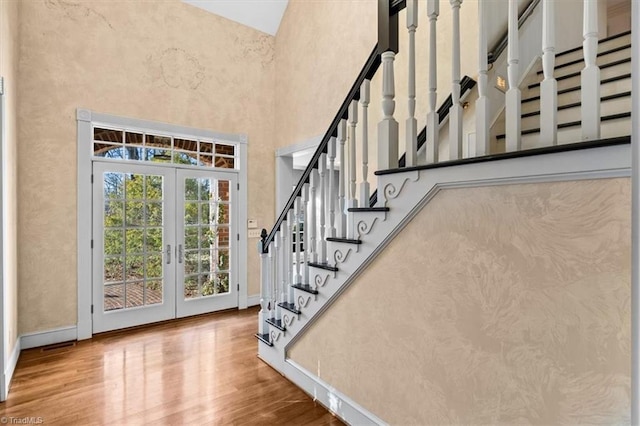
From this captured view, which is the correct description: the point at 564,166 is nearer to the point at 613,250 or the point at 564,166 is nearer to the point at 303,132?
the point at 613,250

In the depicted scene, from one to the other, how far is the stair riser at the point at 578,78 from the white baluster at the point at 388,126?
2.05 metres

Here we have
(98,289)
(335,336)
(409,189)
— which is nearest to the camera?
(409,189)

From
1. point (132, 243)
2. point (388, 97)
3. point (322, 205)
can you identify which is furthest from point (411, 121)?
point (132, 243)

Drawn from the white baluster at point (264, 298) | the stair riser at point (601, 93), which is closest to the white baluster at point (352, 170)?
the white baluster at point (264, 298)

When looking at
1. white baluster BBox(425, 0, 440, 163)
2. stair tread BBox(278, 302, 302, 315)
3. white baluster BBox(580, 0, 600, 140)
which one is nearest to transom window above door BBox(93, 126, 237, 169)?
stair tread BBox(278, 302, 302, 315)

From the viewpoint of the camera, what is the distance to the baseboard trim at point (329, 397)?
6.88 ft

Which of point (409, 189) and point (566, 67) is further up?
point (566, 67)

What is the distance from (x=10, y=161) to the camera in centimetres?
296

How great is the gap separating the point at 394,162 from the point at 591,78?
3.04 feet

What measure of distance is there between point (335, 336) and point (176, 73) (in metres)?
3.91

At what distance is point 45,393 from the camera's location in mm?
2623

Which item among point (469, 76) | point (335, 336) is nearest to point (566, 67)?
point (469, 76)

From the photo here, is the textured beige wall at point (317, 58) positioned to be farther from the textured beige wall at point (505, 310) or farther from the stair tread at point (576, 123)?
the textured beige wall at point (505, 310)

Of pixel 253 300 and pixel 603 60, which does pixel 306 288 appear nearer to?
pixel 253 300
